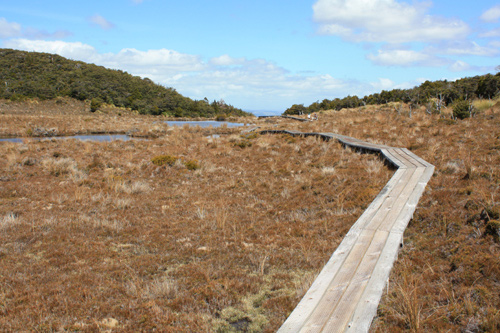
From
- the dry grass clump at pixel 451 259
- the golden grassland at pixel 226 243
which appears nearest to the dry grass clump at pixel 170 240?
the golden grassland at pixel 226 243

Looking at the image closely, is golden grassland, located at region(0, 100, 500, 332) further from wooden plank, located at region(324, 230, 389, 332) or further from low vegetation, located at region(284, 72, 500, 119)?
low vegetation, located at region(284, 72, 500, 119)

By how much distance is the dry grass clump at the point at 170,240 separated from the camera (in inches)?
154

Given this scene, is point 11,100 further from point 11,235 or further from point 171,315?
point 171,315

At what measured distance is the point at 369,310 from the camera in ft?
10.2

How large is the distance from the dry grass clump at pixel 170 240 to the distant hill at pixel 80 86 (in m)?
40.9

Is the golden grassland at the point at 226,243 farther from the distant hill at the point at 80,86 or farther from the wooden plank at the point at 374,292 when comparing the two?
the distant hill at the point at 80,86

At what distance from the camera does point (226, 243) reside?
6273 mm

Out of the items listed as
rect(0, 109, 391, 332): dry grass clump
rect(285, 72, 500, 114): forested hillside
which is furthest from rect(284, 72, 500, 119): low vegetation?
rect(0, 109, 391, 332): dry grass clump

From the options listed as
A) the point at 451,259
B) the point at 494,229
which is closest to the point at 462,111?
the point at 494,229

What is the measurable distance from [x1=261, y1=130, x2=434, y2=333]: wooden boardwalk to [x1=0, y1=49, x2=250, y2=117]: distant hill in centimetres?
4886

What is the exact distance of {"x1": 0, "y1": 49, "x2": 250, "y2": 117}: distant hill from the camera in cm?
4899

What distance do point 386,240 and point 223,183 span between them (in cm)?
782

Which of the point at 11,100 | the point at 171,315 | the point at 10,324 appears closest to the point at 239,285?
the point at 171,315

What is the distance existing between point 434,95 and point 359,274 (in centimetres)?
3610
